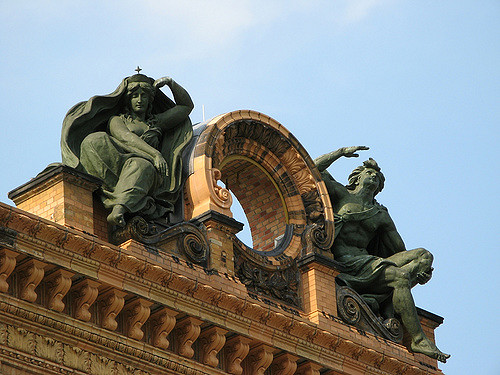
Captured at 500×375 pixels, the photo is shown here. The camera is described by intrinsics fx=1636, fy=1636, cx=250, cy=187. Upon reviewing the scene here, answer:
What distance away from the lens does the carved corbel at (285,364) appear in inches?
1193

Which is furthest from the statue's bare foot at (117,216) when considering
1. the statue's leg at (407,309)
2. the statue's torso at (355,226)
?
the statue's leg at (407,309)

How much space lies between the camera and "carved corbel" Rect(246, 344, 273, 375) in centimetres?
2994

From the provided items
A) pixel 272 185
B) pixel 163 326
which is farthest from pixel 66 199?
pixel 272 185

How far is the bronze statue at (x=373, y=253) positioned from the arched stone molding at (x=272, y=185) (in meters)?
0.87

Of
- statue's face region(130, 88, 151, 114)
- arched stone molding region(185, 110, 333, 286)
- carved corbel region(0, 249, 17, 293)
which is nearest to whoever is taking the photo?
carved corbel region(0, 249, 17, 293)

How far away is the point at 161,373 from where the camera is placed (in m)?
28.3

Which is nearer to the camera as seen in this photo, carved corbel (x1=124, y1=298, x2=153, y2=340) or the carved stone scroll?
carved corbel (x1=124, y1=298, x2=153, y2=340)

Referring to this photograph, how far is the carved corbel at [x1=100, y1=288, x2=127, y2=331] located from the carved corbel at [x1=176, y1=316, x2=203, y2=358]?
1.42m

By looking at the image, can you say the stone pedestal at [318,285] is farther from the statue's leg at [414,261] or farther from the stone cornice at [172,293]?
the statue's leg at [414,261]

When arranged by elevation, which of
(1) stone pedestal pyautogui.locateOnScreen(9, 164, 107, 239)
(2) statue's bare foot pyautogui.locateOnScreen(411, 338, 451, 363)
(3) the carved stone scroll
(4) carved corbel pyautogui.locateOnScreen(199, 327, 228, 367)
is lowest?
(4) carved corbel pyautogui.locateOnScreen(199, 327, 228, 367)

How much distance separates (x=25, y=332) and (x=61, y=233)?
70.2 inches

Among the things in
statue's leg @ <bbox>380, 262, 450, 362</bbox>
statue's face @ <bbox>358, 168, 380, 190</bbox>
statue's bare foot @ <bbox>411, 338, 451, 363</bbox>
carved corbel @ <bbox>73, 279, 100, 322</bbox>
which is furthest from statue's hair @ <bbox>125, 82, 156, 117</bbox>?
statue's bare foot @ <bbox>411, 338, 451, 363</bbox>

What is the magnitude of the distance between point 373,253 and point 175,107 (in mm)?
5994

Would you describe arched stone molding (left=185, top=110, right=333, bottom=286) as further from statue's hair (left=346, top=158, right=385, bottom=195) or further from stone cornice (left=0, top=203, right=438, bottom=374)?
stone cornice (left=0, top=203, right=438, bottom=374)
